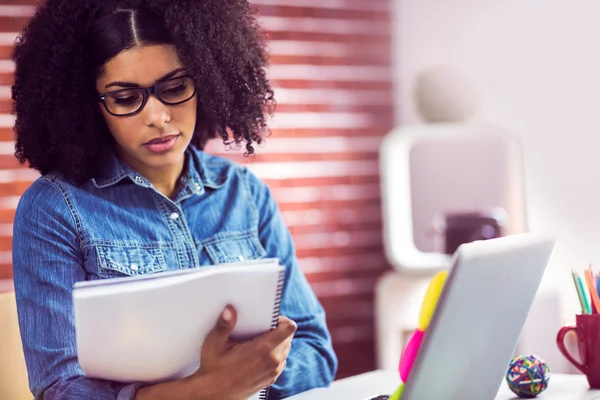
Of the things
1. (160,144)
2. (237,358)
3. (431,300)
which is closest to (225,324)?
(237,358)

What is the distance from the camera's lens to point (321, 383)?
161 centimetres

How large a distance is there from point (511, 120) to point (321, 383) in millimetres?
1560

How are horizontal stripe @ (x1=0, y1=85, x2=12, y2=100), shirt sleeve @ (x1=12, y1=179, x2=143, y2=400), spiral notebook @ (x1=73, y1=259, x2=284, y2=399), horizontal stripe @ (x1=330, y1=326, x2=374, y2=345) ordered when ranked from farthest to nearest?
horizontal stripe @ (x1=330, y1=326, x2=374, y2=345) < horizontal stripe @ (x1=0, y1=85, x2=12, y2=100) < shirt sleeve @ (x1=12, y1=179, x2=143, y2=400) < spiral notebook @ (x1=73, y1=259, x2=284, y2=399)

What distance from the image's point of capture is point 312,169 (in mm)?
3059

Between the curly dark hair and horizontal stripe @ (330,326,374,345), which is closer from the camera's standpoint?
the curly dark hair

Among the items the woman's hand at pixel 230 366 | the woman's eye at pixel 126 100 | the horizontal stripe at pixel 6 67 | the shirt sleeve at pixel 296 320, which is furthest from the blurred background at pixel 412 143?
the woman's hand at pixel 230 366

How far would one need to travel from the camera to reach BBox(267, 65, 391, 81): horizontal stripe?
3.00 m

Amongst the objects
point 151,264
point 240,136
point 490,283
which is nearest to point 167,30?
point 240,136

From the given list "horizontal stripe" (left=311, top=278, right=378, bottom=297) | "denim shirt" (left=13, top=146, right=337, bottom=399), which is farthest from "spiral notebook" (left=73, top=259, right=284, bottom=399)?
"horizontal stripe" (left=311, top=278, right=378, bottom=297)

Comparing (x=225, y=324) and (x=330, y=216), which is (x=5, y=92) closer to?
(x=330, y=216)

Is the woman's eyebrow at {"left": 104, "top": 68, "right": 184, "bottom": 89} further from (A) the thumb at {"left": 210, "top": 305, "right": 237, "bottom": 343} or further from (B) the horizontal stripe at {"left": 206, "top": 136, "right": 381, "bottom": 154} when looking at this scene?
(B) the horizontal stripe at {"left": 206, "top": 136, "right": 381, "bottom": 154}

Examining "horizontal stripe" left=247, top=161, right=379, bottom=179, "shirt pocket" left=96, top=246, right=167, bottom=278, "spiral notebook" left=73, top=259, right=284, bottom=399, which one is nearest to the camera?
"spiral notebook" left=73, top=259, right=284, bottom=399

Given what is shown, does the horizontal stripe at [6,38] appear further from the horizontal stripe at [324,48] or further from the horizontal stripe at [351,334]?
the horizontal stripe at [351,334]

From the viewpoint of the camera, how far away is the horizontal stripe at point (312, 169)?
2967 millimetres
